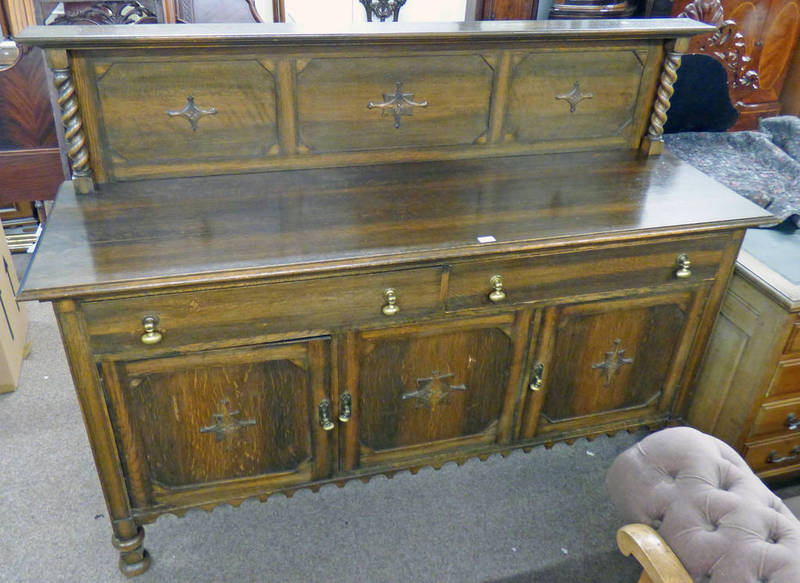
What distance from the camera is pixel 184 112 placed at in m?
1.78

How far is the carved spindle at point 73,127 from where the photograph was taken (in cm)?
163

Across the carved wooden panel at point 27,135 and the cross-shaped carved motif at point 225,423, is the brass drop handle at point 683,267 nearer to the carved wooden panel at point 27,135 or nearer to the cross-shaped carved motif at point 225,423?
the cross-shaped carved motif at point 225,423

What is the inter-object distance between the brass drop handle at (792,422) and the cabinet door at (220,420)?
56.2 inches

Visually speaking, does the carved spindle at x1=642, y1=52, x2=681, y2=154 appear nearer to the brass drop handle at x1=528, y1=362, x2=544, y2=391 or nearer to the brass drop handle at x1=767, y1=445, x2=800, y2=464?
the brass drop handle at x1=528, y1=362, x2=544, y2=391

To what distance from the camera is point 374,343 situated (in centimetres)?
173

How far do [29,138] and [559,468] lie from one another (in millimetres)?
2692

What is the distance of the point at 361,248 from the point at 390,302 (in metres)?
0.16

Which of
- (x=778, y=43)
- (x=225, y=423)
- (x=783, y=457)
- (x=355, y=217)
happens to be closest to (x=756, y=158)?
(x=778, y=43)

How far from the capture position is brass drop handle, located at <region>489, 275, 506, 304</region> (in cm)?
169

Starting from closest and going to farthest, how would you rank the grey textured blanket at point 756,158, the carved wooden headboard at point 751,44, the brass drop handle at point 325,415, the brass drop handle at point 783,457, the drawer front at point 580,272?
the drawer front at point 580,272 < the brass drop handle at point 325,415 < the brass drop handle at point 783,457 < the grey textured blanket at point 756,158 < the carved wooden headboard at point 751,44

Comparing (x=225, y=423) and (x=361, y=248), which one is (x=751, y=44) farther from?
(x=225, y=423)

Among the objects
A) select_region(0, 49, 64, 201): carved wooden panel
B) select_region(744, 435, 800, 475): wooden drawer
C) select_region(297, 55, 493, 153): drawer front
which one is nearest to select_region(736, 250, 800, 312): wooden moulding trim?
select_region(744, 435, 800, 475): wooden drawer

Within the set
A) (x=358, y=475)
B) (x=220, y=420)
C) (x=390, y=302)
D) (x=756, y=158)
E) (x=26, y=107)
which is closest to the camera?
(x=390, y=302)

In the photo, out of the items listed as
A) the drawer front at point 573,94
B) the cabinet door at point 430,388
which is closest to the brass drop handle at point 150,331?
the cabinet door at point 430,388
